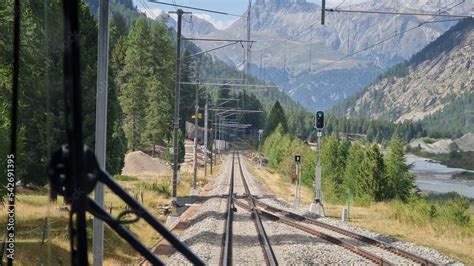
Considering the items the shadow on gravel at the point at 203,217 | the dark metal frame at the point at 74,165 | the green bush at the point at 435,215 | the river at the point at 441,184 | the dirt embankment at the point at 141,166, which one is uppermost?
the dark metal frame at the point at 74,165

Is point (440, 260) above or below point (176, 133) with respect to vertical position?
below

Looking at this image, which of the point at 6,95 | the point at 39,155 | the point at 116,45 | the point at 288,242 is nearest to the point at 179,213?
the point at 39,155

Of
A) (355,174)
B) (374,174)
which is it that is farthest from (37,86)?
(355,174)

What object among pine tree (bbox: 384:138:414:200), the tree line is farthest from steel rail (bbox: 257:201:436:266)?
pine tree (bbox: 384:138:414:200)

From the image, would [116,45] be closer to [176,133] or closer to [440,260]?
[176,133]

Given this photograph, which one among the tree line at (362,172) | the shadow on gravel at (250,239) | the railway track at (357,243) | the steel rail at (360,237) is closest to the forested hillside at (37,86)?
the shadow on gravel at (250,239)

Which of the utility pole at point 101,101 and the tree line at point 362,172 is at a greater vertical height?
the utility pole at point 101,101

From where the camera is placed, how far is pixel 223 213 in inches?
1023

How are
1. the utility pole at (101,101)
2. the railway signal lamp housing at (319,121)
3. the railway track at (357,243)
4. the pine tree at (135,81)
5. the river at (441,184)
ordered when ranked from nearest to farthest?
the utility pole at (101,101), the railway track at (357,243), the railway signal lamp housing at (319,121), the pine tree at (135,81), the river at (441,184)

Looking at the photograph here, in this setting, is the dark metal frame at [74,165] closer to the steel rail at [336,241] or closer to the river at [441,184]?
the steel rail at [336,241]

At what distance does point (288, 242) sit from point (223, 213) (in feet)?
29.4

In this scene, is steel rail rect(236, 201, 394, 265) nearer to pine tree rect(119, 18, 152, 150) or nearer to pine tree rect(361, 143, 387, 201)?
pine tree rect(361, 143, 387, 201)

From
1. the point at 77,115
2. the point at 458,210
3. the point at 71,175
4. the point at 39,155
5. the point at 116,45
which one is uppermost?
the point at 116,45

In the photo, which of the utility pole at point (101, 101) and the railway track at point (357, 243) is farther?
the railway track at point (357, 243)
